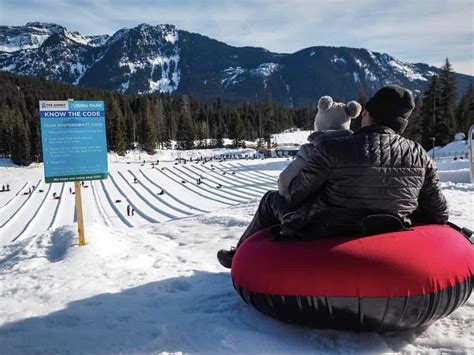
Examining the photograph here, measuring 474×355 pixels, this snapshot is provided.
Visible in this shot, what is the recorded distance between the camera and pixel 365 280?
99.0 inches

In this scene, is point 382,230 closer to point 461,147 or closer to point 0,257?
point 0,257

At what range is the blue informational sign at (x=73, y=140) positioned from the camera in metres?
5.96

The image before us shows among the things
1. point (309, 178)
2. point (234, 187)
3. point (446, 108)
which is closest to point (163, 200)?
point (234, 187)

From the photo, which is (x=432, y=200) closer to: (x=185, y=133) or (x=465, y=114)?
(x=465, y=114)

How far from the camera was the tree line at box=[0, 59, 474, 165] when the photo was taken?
40875mm

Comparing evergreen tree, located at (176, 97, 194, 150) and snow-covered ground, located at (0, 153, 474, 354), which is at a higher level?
evergreen tree, located at (176, 97, 194, 150)

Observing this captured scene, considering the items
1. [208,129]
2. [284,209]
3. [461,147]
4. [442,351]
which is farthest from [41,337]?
[208,129]

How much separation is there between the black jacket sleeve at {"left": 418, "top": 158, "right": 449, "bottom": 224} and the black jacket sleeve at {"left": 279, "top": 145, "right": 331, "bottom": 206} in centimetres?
81

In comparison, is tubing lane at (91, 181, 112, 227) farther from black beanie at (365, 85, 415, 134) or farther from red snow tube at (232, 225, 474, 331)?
black beanie at (365, 85, 415, 134)

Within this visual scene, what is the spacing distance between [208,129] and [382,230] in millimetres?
85255

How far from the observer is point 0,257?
668 centimetres

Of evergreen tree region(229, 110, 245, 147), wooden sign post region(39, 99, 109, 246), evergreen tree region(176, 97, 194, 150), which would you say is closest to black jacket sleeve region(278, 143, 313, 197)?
wooden sign post region(39, 99, 109, 246)

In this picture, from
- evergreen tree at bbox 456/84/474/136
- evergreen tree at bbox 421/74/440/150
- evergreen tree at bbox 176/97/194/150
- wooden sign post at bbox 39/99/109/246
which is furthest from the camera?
evergreen tree at bbox 176/97/194/150

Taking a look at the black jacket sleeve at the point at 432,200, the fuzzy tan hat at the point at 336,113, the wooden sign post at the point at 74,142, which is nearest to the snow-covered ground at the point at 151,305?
the black jacket sleeve at the point at 432,200
